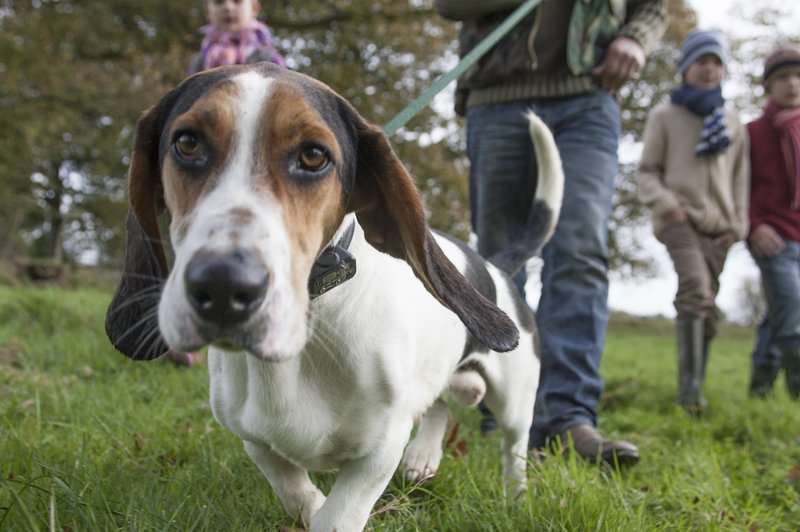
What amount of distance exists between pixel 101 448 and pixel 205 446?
38cm

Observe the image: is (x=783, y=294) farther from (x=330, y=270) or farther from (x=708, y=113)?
(x=330, y=270)

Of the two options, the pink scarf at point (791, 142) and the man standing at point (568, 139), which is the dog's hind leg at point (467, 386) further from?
the pink scarf at point (791, 142)

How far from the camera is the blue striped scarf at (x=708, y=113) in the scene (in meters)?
5.36

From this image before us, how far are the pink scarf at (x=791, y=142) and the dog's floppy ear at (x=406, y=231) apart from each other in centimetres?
451

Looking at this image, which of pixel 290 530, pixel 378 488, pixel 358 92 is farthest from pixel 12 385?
pixel 358 92

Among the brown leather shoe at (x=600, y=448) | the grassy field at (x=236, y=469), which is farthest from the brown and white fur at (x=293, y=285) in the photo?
the brown leather shoe at (x=600, y=448)

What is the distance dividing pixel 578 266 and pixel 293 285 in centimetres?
232

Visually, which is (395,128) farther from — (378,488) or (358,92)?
(358,92)

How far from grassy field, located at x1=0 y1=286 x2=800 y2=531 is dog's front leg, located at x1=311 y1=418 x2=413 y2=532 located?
0.64 feet

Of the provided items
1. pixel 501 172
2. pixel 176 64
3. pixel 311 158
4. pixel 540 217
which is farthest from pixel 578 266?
pixel 176 64

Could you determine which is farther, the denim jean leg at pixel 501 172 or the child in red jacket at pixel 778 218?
the child in red jacket at pixel 778 218

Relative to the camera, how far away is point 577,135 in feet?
11.7

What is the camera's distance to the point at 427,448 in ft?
9.22

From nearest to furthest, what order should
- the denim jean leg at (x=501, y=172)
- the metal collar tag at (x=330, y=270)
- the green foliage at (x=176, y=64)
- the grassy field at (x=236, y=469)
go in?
the metal collar tag at (x=330, y=270) → the grassy field at (x=236, y=469) → the denim jean leg at (x=501, y=172) → the green foliage at (x=176, y=64)
